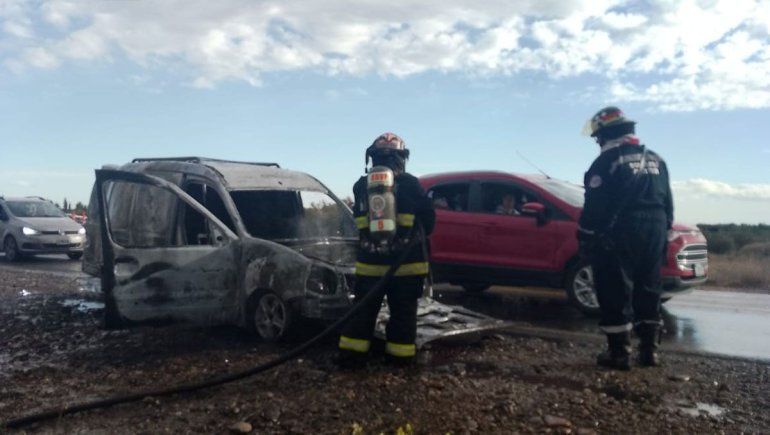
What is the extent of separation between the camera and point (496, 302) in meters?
10.7

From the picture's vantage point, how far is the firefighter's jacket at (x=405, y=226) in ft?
20.2

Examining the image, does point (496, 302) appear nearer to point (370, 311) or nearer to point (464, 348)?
point (464, 348)

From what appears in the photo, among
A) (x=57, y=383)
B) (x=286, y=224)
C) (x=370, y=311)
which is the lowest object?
(x=57, y=383)

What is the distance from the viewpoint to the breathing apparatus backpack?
608cm

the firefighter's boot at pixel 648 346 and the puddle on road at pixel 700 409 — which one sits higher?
the firefighter's boot at pixel 648 346

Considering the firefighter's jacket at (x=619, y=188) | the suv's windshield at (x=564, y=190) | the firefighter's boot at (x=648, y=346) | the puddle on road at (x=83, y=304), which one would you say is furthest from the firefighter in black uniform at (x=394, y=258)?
the puddle on road at (x=83, y=304)

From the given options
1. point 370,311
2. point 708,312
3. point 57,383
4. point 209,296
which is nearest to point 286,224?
point 209,296

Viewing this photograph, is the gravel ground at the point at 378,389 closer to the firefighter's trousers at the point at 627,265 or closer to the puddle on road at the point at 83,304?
the firefighter's trousers at the point at 627,265

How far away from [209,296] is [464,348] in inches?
93.7

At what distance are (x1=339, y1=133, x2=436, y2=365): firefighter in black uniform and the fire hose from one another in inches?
2.7

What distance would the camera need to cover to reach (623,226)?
641cm

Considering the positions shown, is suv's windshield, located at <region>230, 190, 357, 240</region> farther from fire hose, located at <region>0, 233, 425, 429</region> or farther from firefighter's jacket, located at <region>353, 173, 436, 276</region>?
fire hose, located at <region>0, 233, 425, 429</region>

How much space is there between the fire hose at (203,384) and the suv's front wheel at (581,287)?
3.92 metres

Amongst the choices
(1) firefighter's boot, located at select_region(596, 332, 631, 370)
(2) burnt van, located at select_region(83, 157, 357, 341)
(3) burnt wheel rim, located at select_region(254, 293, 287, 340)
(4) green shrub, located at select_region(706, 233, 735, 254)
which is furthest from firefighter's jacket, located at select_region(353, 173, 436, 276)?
(4) green shrub, located at select_region(706, 233, 735, 254)
